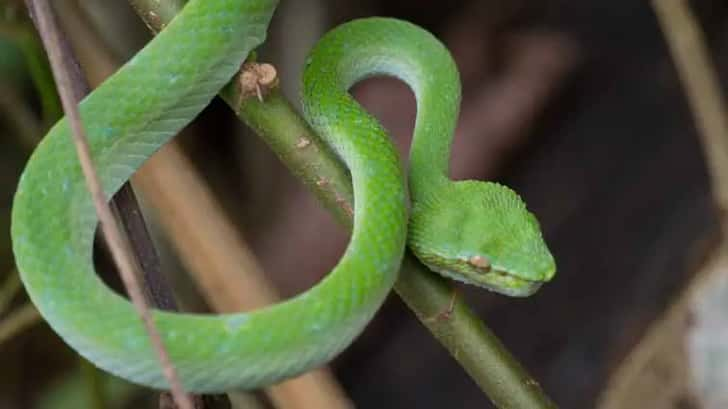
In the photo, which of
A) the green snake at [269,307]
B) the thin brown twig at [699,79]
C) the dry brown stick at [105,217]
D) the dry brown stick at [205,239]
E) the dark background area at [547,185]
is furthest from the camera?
the dark background area at [547,185]

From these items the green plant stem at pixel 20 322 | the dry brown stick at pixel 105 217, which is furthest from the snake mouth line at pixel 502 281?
the green plant stem at pixel 20 322

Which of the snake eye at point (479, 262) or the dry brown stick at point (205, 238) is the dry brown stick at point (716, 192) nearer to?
the dry brown stick at point (205, 238)

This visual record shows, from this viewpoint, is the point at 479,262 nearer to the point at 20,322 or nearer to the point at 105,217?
the point at 105,217

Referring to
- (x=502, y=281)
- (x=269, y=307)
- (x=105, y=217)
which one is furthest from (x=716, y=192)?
(x=105, y=217)

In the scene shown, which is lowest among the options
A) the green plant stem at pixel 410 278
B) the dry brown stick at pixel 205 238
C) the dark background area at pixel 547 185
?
the dark background area at pixel 547 185

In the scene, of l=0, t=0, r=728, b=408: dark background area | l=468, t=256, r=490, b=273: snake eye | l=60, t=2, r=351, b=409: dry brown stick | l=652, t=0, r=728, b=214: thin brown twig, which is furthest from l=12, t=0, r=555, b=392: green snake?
l=0, t=0, r=728, b=408: dark background area

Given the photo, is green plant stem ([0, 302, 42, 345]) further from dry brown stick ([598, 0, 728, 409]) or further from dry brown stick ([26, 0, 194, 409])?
dry brown stick ([598, 0, 728, 409])

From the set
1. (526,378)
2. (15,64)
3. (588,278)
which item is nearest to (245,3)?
(526,378)

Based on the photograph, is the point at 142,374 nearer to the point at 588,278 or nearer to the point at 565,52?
the point at 588,278
